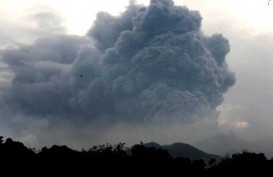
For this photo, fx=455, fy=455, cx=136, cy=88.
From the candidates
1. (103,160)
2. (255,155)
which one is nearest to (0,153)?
(103,160)

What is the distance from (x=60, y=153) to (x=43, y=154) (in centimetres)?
349

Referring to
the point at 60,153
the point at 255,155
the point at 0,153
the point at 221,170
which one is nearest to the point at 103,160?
the point at 60,153

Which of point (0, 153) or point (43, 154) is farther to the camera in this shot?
point (43, 154)

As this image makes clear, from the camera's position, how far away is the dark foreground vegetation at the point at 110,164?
88.1 meters

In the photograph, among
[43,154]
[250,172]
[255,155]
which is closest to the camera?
[43,154]

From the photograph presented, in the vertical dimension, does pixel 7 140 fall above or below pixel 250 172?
above

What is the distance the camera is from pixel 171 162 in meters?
104

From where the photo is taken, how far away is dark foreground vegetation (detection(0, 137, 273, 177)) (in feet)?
289

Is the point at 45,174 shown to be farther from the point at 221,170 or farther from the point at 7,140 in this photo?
the point at 221,170

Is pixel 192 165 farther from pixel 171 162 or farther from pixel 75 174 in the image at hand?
pixel 75 174

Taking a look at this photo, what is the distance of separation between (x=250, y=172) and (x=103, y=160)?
33216mm

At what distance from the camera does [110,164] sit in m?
97.9

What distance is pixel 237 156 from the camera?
114 m

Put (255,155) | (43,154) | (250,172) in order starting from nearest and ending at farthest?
(43,154) → (250,172) → (255,155)
